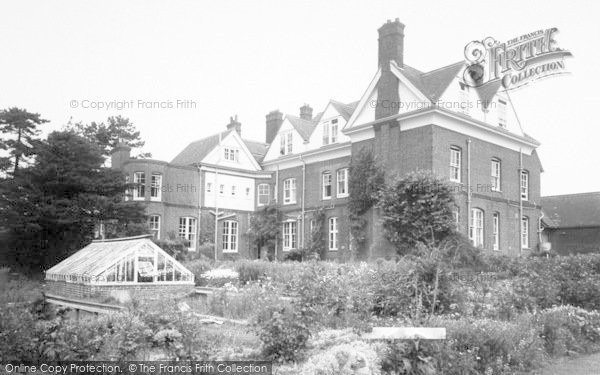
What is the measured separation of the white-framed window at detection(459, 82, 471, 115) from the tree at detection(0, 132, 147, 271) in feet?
57.8

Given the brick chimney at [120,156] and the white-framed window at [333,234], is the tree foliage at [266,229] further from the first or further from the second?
the brick chimney at [120,156]

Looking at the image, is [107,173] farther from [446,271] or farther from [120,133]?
[120,133]

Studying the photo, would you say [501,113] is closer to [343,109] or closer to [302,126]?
[343,109]

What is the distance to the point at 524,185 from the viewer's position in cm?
3272

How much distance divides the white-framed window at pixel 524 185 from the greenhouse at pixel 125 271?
21673 mm

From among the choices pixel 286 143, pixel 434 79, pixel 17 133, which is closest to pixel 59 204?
pixel 17 133

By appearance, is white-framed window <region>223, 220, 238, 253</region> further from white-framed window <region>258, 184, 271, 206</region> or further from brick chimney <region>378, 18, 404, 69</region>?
brick chimney <region>378, 18, 404, 69</region>

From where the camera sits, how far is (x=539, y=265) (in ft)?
50.6

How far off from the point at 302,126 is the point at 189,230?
34.0ft

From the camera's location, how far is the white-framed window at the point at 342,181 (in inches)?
1266

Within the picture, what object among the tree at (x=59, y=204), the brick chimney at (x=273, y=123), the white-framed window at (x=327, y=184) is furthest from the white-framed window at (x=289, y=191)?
the tree at (x=59, y=204)

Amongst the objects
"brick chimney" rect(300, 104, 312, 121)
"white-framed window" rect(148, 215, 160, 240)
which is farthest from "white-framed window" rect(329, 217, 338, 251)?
"brick chimney" rect(300, 104, 312, 121)

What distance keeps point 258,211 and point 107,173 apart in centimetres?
1252

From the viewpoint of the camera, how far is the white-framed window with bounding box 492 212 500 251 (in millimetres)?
29547
